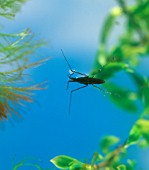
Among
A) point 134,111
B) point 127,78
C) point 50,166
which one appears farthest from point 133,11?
point 50,166

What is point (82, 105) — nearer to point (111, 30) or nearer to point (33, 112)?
point (33, 112)

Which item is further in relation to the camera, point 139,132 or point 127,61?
point 127,61

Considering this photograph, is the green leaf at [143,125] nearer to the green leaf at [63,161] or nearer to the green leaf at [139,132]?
the green leaf at [139,132]

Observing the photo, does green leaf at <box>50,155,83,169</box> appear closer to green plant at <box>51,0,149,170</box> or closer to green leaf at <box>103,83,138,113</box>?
green plant at <box>51,0,149,170</box>

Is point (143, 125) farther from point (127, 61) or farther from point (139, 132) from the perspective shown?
point (127, 61)

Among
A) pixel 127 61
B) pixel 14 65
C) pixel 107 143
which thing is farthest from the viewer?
pixel 127 61

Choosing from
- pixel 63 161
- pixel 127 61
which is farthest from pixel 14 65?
pixel 127 61

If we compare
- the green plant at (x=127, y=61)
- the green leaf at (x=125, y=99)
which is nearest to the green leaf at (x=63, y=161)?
the green plant at (x=127, y=61)

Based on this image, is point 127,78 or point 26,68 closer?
point 26,68

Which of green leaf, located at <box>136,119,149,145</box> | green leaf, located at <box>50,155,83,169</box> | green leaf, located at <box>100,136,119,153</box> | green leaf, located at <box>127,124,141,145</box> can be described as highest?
green leaf, located at <box>100,136,119,153</box>

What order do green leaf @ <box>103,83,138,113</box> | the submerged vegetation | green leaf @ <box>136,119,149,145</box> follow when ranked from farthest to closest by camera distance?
green leaf @ <box>103,83,138,113</box> → green leaf @ <box>136,119,149,145</box> → the submerged vegetation

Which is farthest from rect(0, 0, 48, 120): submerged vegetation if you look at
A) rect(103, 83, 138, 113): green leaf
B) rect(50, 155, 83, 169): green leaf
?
rect(103, 83, 138, 113): green leaf
